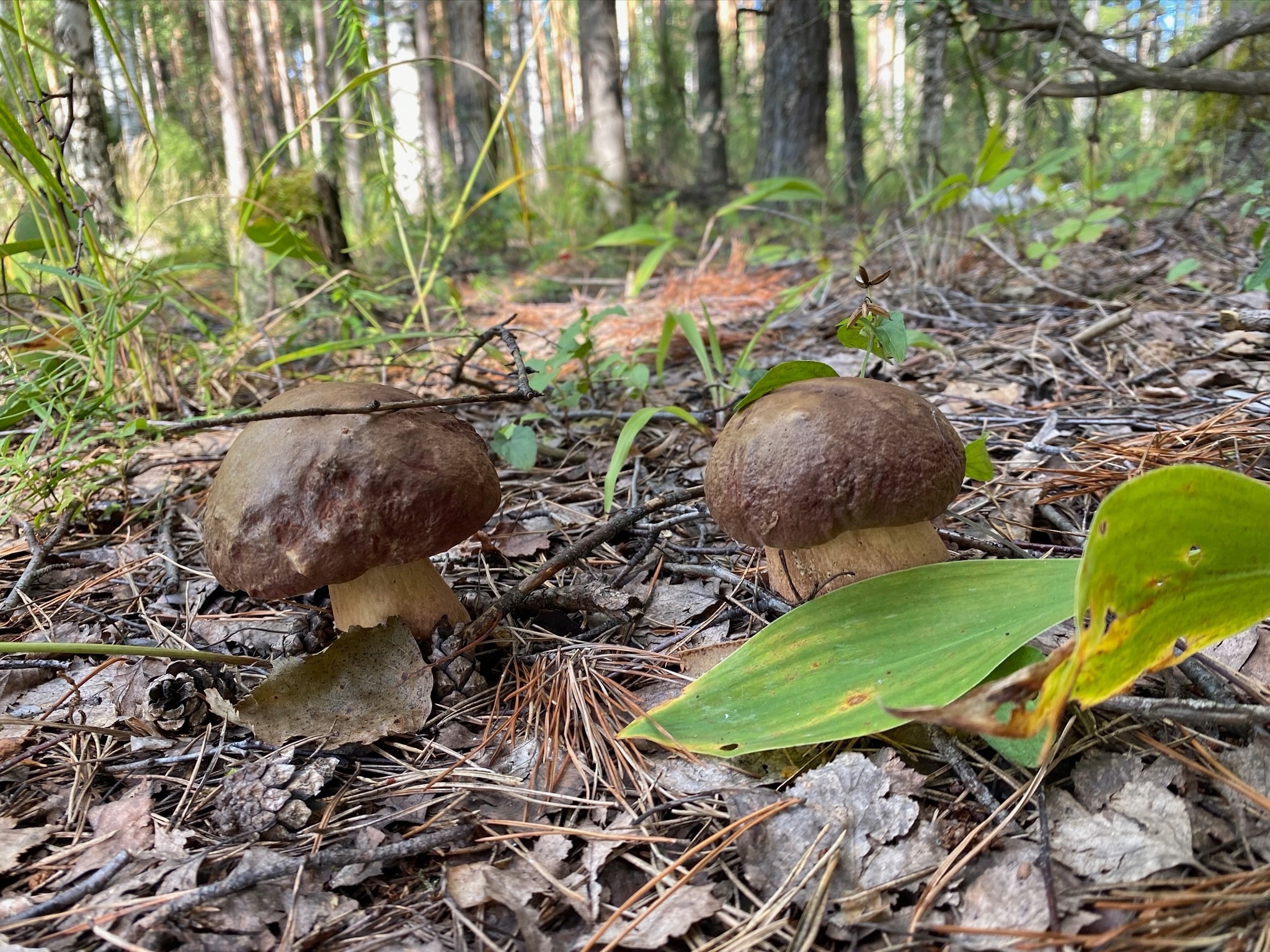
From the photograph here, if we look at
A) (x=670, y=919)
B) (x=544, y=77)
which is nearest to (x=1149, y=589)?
(x=670, y=919)

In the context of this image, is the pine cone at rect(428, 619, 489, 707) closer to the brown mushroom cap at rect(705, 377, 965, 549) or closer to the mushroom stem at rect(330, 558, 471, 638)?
the mushroom stem at rect(330, 558, 471, 638)

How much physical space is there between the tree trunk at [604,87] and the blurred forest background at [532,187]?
28mm

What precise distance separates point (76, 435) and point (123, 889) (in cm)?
186

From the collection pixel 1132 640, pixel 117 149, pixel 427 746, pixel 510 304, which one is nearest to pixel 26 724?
pixel 427 746

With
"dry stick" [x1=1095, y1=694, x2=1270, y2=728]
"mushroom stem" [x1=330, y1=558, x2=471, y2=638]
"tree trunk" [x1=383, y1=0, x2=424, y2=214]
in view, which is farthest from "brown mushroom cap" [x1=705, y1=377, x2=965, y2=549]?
"tree trunk" [x1=383, y1=0, x2=424, y2=214]

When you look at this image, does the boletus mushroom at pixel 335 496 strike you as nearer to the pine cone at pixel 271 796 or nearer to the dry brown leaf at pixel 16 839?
the pine cone at pixel 271 796

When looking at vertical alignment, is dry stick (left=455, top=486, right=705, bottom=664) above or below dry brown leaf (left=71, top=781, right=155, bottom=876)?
above

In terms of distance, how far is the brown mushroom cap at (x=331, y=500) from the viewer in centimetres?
143

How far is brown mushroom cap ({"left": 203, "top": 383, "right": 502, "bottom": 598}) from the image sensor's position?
56.2 inches

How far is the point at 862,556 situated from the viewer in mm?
1579

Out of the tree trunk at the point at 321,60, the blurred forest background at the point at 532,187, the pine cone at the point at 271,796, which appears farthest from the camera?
the tree trunk at the point at 321,60

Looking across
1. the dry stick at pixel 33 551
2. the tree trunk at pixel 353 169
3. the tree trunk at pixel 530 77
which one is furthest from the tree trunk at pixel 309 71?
the dry stick at pixel 33 551

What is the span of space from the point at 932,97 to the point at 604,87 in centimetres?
449

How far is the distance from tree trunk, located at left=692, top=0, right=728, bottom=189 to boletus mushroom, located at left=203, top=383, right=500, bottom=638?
9.86m
